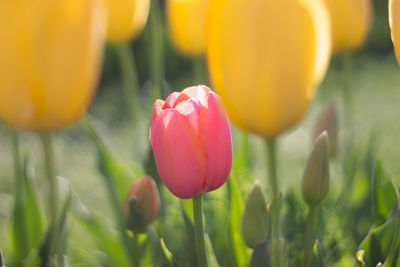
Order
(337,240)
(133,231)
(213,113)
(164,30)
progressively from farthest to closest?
(164,30) → (337,240) → (133,231) → (213,113)

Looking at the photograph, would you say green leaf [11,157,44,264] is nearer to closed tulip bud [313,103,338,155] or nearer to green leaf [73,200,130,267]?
green leaf [73,200,130,267]

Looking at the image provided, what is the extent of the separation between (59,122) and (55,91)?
0.12ft

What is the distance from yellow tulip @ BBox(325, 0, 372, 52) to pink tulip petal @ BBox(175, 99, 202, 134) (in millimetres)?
497

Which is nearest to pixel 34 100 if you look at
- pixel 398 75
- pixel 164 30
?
pixel 398 75

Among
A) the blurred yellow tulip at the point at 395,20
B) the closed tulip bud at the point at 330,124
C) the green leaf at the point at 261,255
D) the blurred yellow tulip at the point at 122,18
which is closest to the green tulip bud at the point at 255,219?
the green leaf at the point at 261,255

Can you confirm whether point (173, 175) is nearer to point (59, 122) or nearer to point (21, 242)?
point (59, 122)

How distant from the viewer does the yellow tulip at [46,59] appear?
633 millimetres

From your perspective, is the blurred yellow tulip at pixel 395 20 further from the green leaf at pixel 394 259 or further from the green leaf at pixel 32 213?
the green leaf at pixel 32 213

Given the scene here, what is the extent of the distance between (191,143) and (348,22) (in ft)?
1.82

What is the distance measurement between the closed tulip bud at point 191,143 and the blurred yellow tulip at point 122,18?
617 millimetres

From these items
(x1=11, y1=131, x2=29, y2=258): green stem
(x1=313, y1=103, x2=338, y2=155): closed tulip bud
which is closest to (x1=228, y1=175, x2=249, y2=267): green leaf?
(x1=313, y1=103, x2=338, y2=155): closed tulip bud

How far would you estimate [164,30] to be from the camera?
452cm

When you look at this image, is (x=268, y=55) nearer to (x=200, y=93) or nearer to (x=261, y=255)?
(x=200, y=93)

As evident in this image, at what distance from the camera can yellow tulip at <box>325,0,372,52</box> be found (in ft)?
3.38
